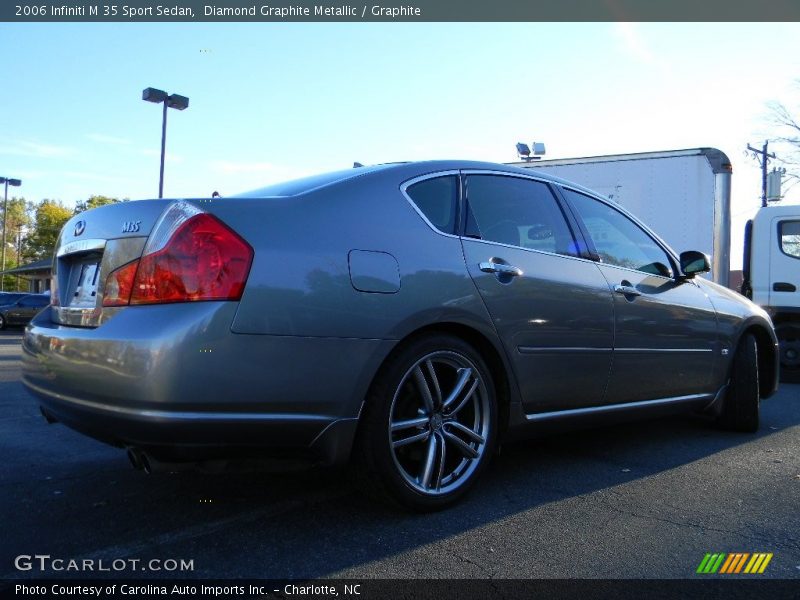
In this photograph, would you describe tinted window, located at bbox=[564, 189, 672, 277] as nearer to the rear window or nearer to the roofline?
the rear window

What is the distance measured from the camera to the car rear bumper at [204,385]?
231 cm

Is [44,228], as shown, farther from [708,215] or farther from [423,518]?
[423,518]

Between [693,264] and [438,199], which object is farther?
[693,264]

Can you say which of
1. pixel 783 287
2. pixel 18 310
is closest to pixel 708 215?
pixel 783 287

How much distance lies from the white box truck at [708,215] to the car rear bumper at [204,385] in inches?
314

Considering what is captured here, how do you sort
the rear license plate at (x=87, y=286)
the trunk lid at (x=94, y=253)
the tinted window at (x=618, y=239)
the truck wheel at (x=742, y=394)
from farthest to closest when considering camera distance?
the truck wheel at (x=742, y=394), the tinted window at (x=618, y=239), the rear license plate at (x=87, y=286), the trunk lid at (x=94, y=253)

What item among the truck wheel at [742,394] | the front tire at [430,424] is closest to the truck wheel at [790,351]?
the truck wheel at [742,394]

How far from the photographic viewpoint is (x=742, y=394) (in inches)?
193

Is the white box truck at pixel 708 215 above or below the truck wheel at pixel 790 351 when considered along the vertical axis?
above

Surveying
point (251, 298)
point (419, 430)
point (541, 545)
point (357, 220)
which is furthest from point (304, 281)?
point (541, 545)

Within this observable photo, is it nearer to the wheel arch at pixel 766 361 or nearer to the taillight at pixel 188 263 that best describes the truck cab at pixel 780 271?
the wheel arch at pixel 766 361

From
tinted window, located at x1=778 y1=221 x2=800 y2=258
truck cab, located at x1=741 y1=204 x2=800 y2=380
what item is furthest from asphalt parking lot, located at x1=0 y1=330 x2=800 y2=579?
tinted window, located at x1=778 y1=221 x2=800 y2=258

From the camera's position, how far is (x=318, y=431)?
2.57 m

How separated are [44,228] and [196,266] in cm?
7822
